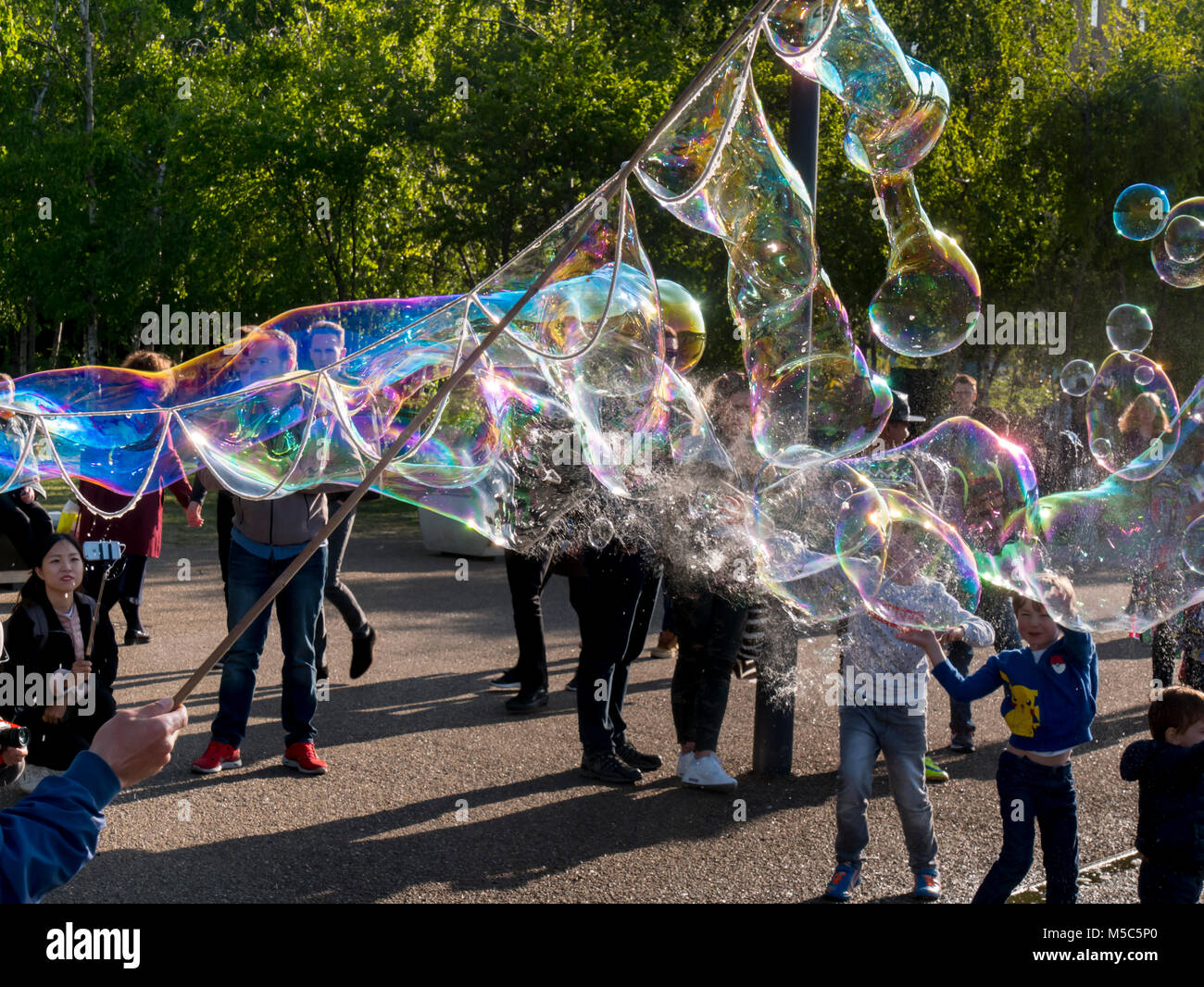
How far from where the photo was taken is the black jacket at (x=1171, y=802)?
12.1ft

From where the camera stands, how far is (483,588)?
10523 millimetres

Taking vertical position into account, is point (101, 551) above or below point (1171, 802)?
above

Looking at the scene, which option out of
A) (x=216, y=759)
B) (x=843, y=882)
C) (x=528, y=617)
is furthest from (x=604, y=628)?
(x=216, y=759)

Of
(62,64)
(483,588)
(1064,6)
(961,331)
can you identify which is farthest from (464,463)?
(62,64)

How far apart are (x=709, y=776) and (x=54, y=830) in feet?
11.6

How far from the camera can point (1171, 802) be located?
3.73 meters

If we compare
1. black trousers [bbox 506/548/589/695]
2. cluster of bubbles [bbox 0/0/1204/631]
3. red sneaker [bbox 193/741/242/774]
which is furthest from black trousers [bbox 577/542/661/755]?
red sneaker [bbox 193/741/242/774]

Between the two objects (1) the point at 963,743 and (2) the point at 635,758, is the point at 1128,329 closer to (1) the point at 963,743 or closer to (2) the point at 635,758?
(1) the point at 963,743

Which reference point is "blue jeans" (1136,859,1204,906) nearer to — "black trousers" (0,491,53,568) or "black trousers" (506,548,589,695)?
"black trousers" (506,548,589,695)

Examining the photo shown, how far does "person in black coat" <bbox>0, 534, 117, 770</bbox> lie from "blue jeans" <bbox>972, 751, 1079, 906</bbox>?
326 cm

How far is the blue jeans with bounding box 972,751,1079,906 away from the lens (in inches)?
149
